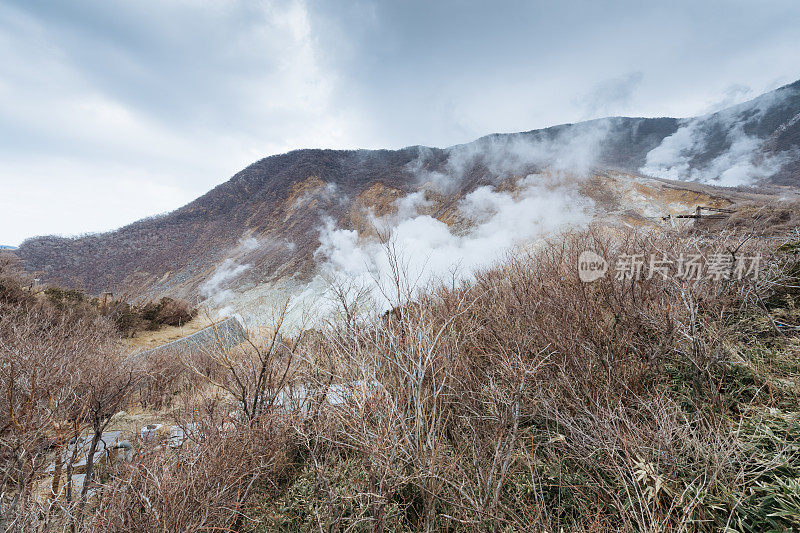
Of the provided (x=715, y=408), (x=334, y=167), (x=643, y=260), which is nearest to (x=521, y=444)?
(x=715, y=408)

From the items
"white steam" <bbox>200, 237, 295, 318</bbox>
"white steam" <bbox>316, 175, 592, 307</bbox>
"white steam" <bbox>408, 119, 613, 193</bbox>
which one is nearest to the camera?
"white steam" <bbox>316, 175, 592, 307</bbox>

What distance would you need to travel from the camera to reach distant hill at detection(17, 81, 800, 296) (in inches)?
1049

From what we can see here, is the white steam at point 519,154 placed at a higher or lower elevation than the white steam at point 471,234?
higher

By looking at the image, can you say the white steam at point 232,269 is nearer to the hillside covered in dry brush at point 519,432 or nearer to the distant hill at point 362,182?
the distant hill at point 362,182

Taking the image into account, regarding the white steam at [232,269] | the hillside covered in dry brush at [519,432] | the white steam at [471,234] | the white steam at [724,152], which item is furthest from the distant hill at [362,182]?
the hillside covered in dry brush at [519,432]

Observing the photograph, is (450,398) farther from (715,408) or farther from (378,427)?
(715,408)

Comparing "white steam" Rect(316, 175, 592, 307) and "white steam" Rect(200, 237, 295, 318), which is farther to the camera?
"white steam" Rect(200, 237, 295, 318)

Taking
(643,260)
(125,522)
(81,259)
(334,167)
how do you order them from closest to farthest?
1. (125,522)
2. (643,260)
3. (81,259)
4. (334,167)

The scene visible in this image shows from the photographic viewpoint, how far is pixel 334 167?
128 ft

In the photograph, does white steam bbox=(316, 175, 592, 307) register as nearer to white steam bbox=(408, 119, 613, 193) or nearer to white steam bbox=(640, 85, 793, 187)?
white steam bbox=(408, 119, 613, 193)

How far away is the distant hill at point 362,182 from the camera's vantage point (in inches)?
1049

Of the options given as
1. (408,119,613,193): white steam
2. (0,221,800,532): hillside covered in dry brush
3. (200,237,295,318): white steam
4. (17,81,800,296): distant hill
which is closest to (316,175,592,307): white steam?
(17,81,800,296): distant hill

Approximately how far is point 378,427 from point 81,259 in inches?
1759

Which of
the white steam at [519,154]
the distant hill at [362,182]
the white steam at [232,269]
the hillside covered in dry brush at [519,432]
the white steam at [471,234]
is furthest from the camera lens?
the distant hill at [362,182]
